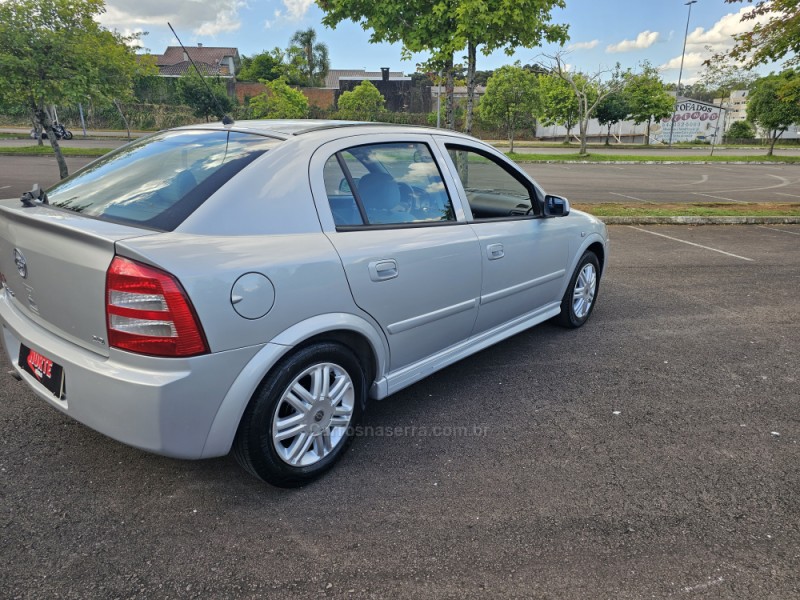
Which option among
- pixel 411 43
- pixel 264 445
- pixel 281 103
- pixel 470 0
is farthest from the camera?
pixel 281 103

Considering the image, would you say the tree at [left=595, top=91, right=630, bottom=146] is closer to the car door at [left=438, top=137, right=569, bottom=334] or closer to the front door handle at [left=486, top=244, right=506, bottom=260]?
the car door at [left=438, top=137, right=569, bottom=334]

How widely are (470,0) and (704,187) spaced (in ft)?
41.9

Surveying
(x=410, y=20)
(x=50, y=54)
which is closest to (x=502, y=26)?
(x=410, y=20)

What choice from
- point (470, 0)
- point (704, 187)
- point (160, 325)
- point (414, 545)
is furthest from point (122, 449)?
point (704, 187)

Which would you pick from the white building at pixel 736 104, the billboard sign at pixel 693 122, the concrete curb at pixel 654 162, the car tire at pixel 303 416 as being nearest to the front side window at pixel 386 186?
the car tire at pixel 303 416

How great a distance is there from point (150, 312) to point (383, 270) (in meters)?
1.13

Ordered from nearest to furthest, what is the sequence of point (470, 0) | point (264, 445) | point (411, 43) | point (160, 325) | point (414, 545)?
point (160, 325) < point (414, 545) < point (264, 445) < point (470, 0) < point (411, 43)

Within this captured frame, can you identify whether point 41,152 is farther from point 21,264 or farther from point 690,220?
point 21,264

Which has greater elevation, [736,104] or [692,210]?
[736,104]

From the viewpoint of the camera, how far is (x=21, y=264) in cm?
254

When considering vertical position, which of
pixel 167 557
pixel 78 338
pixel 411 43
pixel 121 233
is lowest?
pixel 167 557

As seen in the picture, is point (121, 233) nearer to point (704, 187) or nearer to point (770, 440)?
point (770, 440)

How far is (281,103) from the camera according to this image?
27.3 meters

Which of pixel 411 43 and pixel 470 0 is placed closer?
pixel 470 0
